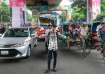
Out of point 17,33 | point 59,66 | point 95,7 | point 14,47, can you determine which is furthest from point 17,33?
point 95,7

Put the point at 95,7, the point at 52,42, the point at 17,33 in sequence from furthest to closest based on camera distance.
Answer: the point at 95,7
the point at 17,33
the point at 52,42

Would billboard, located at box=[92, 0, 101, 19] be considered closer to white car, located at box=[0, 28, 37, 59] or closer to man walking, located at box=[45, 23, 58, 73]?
white car, located at box=[0, 28, 37, 59]

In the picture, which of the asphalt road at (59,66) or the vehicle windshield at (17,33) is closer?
the asphalt road at (59,66)

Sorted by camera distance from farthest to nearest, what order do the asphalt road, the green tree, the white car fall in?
the green tree, the white car, the asphalt road

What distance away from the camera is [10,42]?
47.3 ft

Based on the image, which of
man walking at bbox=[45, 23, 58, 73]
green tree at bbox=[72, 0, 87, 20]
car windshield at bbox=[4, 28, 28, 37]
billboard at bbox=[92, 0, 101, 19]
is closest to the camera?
man walking at bbox=[45, 23, 58, 73]

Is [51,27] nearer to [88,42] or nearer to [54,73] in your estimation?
[54,73]

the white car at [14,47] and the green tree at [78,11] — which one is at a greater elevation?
the green tree at [78,11]

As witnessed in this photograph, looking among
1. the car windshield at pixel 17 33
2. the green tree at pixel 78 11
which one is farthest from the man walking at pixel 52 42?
the green tree at pixel 78 11

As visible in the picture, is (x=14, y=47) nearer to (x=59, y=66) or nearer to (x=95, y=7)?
(x=59, y=66)

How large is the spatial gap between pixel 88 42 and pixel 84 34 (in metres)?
1.69

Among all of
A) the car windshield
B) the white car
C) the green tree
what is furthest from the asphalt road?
the green tree

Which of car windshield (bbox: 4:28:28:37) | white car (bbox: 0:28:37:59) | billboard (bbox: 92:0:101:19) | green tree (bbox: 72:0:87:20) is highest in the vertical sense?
green tree (bbox: 72:0:87:20)

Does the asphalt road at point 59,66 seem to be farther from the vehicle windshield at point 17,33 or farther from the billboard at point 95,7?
the billboard at point 95,7
